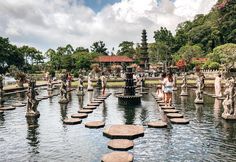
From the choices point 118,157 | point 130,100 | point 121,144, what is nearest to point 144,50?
point 130,100

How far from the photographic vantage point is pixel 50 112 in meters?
18.6

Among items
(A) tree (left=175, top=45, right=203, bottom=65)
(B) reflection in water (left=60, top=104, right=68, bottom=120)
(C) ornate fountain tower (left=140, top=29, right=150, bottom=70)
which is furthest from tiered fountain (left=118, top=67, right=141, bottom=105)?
(A) tree (left=175, top=45, right=203, bottom=65)

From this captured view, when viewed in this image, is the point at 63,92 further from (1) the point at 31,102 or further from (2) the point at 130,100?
(1) the point at 31,102

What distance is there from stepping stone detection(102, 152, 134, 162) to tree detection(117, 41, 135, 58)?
92.9 meters

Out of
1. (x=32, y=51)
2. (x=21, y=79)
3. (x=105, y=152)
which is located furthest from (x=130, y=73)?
(x=32, y=51)

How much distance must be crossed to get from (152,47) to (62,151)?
90.1 m

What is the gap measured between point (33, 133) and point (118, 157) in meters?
5.16

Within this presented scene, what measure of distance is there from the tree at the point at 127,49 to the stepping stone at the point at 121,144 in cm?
9127

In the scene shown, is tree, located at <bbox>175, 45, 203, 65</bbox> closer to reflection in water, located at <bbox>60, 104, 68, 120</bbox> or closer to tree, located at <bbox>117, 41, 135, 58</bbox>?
tree, located at <bbox>117, 41, 135, 58</bbox>

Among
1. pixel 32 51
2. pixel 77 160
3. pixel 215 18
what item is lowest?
pixel 77 160

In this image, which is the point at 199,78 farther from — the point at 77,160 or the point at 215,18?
the point at 215,18

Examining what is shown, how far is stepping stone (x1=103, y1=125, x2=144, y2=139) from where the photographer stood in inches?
456

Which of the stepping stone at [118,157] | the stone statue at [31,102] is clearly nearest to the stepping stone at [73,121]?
the stone statue at [31,102]

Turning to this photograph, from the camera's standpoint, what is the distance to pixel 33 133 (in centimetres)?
1268
